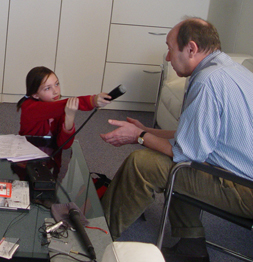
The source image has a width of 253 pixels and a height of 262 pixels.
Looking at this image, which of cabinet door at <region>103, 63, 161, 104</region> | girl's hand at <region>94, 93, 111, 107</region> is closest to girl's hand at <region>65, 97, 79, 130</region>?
girl's hand at <region>94, 93, 111, 107</region>

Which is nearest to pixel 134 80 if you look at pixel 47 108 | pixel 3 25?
→ pixel 3 25

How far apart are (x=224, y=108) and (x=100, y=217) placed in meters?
0.58

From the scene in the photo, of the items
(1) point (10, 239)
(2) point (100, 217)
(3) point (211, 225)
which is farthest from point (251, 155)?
(1) point (10, 239)

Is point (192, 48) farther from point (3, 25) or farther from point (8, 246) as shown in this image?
point (3, 25)

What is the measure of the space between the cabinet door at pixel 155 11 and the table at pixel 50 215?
7.20 ft

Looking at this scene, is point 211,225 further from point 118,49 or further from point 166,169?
point 118,49

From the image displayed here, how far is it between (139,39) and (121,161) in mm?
1438

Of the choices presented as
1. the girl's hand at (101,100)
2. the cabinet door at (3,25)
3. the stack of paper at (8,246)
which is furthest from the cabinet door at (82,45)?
the stack of paper at (8,246)

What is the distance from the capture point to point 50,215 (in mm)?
1319

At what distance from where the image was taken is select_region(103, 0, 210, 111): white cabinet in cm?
365

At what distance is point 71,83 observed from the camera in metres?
3.71

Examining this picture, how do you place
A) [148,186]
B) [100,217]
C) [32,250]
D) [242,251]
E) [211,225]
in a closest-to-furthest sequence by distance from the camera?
[32,250]
[100,217]
[148,186]
[242,251]
[211,225]

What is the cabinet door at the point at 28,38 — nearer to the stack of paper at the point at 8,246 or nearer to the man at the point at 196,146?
the man at the point at 196,146

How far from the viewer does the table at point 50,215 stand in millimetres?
1162
